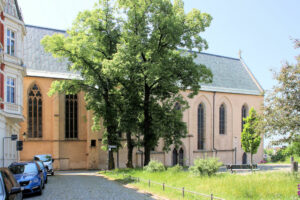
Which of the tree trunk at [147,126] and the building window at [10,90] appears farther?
the tree trunk at [147,126]

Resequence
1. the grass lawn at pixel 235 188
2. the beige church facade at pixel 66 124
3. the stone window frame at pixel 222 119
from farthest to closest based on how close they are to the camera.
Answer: the stone window frame at pixel 222 119, the beige church facade at pixel 66 124, the grass lawn at pixel 235 188

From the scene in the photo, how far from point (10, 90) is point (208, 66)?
33758mm

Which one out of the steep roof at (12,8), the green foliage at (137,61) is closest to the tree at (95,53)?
the green foliage at (137,61)

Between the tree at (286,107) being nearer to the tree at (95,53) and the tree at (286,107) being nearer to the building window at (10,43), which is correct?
the tree at (95,53)

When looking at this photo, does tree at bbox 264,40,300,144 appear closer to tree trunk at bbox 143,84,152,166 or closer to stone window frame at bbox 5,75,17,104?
tree trunk at bbox 143,84,152,166

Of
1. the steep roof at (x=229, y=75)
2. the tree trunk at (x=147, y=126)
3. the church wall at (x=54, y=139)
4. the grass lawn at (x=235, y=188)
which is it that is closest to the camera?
the grass lawn at (x=235, y=188)

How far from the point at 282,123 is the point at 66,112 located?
25.3m

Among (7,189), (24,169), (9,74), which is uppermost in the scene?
(9,74)

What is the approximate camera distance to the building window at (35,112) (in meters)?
35.6

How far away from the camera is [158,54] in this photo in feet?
80.2

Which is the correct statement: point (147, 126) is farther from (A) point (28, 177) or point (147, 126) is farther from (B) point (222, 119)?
(B) point (222, 119)

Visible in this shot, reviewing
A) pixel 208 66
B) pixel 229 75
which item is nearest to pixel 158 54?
pixel 208 66

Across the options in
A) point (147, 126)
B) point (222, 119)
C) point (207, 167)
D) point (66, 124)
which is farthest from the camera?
point (222, 119)

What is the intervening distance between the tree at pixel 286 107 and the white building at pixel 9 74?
607 inches
